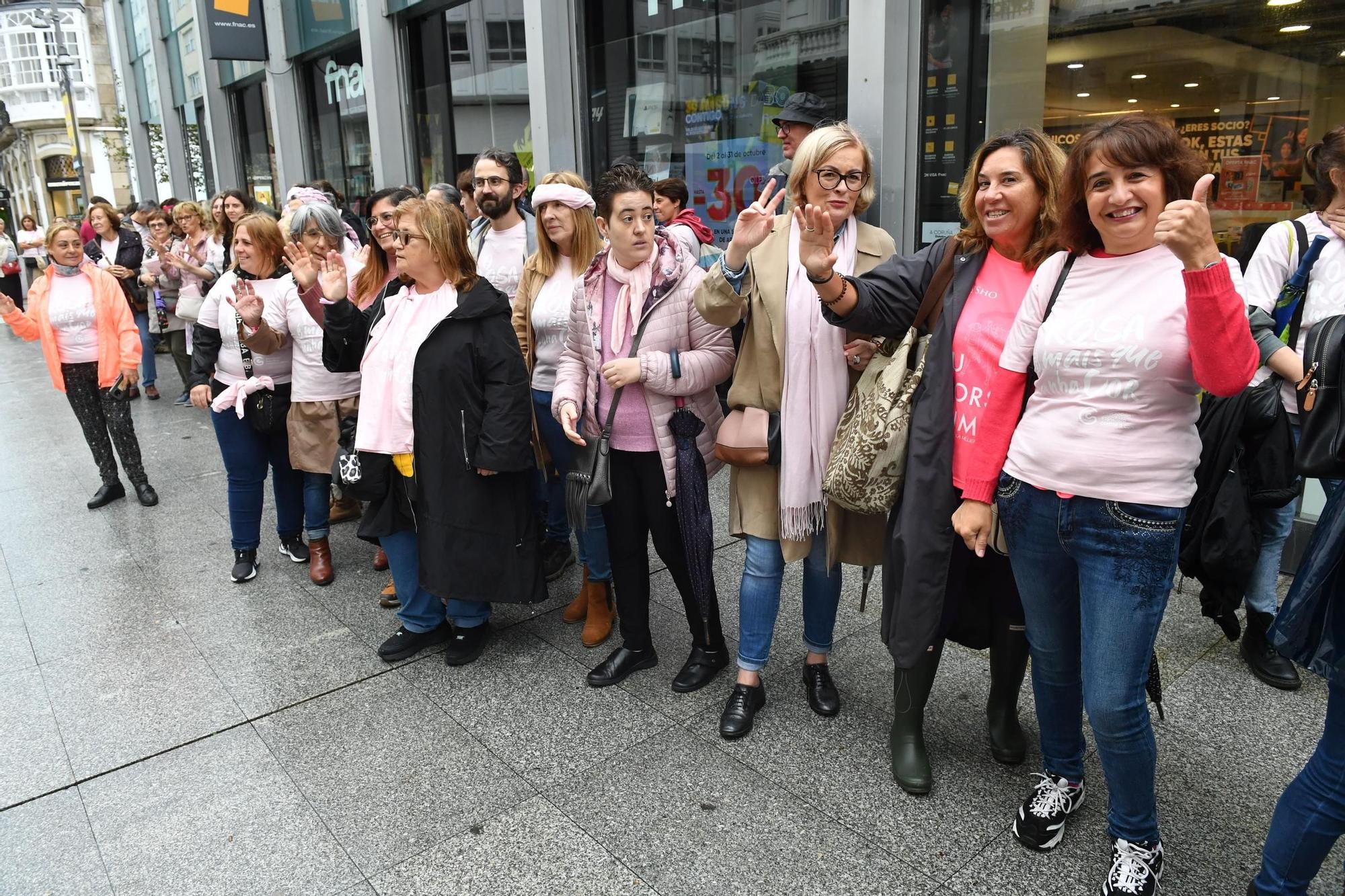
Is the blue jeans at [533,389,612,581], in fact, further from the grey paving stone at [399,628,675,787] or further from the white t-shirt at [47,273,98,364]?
the white t-shirt at [47,273,98,364]

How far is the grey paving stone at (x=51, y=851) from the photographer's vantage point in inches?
108

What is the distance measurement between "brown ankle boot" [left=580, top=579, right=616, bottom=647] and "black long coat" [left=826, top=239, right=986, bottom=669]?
5.49 feet

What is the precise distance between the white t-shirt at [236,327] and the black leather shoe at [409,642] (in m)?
1.68

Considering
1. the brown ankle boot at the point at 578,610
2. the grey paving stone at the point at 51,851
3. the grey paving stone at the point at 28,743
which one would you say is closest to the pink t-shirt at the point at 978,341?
the brown ankle boot at the point at 578,610

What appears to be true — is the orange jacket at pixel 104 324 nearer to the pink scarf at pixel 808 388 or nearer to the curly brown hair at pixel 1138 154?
the pink scarf at pixel 808 388

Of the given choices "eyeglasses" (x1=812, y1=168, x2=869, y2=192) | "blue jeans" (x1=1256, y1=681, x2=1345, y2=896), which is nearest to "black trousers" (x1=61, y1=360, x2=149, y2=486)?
"eyeglasses" (x1=812, y1=168, x2=869, y2=192)

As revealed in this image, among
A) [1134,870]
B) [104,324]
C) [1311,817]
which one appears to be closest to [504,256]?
[104,324]

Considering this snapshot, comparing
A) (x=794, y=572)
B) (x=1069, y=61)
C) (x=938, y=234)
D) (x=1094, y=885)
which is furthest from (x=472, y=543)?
(x=1069, y=61)

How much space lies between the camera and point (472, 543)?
3844mm

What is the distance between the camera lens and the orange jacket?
20.0ft

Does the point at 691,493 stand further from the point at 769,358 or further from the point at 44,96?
the point at 44,96

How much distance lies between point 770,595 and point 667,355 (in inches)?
37.9

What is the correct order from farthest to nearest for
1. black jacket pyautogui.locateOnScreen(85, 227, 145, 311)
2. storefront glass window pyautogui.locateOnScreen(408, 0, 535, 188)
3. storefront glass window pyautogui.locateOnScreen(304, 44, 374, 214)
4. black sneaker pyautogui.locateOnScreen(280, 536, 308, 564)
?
storefront glass window pyautogui.locateOnScreen(304, 44, 374, 214)
black jacket pyautogui.locateOnScreen(85, 227, 145, 311)
storefront glass window pyautogui.locateOnScreen(408, 0, 535, 188)
black sneaker pyautogui.locateOnScreen(280, 536, 308, 564)

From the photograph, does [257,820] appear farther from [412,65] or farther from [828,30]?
[412,65]
